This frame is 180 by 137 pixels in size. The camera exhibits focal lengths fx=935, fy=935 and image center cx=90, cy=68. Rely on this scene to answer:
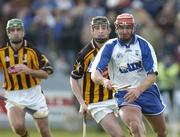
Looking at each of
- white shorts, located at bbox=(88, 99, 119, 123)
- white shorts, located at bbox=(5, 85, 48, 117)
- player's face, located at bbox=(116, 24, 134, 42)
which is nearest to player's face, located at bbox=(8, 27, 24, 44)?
white shorts, located at bbox=(5, 85, 48, 117)

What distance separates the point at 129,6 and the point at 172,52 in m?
1.59

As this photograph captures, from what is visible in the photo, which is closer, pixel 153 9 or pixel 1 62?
pixel 1 62

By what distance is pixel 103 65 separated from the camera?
13.5 meters

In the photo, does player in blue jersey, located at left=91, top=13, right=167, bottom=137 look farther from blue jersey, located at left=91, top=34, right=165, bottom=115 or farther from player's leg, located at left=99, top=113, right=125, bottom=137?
player's leg, located at left=99, top=113, right=125, bottom=137

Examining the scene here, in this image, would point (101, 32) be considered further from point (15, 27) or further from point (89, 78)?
point (15, 27)

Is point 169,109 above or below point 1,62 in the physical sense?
below

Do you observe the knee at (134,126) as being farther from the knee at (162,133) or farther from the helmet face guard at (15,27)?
the helmet face guard at (15,27)

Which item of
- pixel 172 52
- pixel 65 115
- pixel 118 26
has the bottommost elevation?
pixel 65 115

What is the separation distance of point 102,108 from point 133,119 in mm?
1038

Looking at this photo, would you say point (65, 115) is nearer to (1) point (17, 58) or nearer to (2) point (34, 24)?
(2) point (34, 24)

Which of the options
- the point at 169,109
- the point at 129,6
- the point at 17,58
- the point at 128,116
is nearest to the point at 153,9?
the point at 129,6

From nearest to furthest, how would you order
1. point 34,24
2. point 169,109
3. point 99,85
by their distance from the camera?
point 99,85, point 169,109, point 34,24

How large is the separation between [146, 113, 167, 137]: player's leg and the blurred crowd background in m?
8.23

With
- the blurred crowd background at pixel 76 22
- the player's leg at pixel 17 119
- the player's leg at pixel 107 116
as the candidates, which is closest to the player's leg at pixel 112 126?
the player's leg at pixel 107 116
